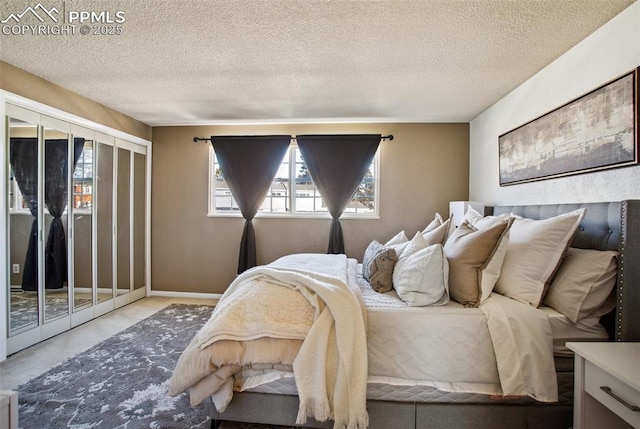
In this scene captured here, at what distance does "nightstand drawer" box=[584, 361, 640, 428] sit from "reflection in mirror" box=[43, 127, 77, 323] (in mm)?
3954

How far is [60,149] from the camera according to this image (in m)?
2.95

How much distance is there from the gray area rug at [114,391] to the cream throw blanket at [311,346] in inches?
19.0

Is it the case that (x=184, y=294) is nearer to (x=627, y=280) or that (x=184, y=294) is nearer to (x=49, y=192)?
(x=49, y=192)

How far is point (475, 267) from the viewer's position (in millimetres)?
1701

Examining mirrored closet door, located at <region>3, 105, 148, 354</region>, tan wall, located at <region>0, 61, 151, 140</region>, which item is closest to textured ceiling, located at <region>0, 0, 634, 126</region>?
tan wall, located at <region>0, 61, 151, 140</region>

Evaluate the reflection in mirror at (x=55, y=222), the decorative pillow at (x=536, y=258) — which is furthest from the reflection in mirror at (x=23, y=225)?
the decorative pillow at (x=536, y=258)

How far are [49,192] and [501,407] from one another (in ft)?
12.9

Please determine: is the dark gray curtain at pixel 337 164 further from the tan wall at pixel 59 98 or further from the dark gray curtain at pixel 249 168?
the tan wall at pixel 59 98

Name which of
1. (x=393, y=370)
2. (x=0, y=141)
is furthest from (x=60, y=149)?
(x=393, y=370)

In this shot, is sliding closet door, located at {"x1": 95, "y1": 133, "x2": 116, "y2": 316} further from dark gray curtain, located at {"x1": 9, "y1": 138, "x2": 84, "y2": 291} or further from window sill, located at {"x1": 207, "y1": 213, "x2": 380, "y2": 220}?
window sill, located at {"x1": 207, "y1": 213, "x2": 380, "y2": 220}

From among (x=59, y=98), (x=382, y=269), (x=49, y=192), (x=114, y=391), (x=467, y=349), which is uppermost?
(x=59, y=98)

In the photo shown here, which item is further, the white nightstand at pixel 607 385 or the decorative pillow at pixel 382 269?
the decorative pillow at pixel 382 269

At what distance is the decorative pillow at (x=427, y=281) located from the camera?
5.57ft

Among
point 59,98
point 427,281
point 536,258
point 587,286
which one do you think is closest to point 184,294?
point 59,98
